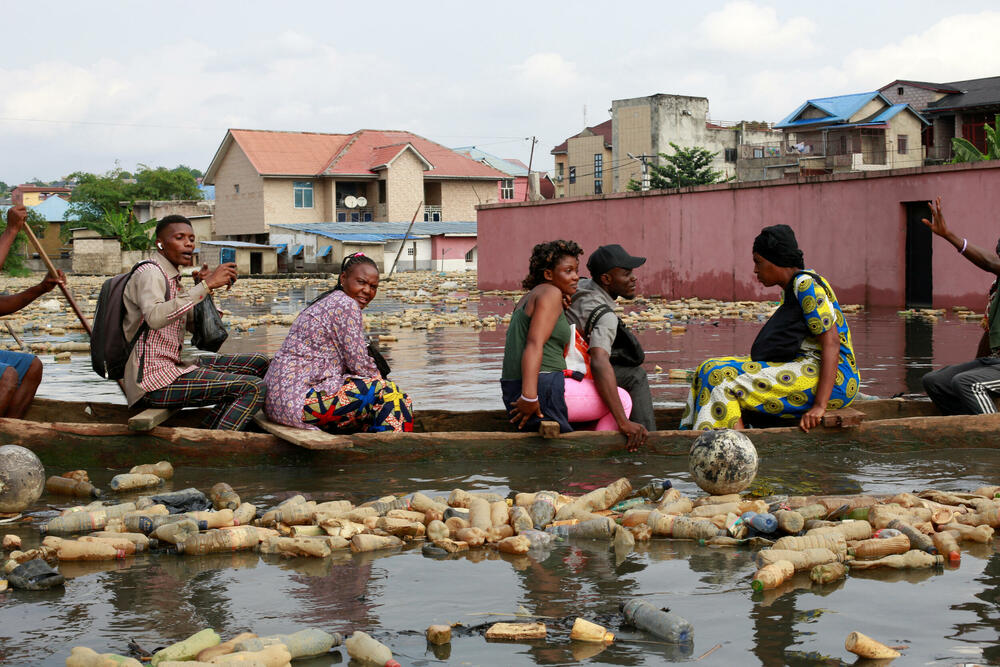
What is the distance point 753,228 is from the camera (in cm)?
2353

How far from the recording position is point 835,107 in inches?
2141

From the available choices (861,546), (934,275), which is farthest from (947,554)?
(934,275)

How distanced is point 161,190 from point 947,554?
3057 inches

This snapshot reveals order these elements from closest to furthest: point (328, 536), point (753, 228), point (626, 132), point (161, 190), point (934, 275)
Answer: point (328, 536) → point (934, 275) → point (753, 228) → point (626, 132) → point (161, 190)

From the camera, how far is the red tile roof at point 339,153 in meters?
59.3

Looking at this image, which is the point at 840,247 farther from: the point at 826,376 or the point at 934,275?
the point at 826,376

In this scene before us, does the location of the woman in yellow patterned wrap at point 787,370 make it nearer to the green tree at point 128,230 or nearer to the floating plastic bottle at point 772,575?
the floating plastic bottle at point 772,575

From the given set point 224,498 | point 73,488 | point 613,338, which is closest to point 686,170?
point 613,338

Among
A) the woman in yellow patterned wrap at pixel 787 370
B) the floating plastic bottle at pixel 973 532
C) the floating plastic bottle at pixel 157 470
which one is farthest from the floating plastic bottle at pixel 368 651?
the woman in yellow patterned wrap at pixel 787 370

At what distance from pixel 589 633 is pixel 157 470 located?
387cm

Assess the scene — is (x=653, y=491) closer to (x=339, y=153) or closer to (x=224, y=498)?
(x=224, y=498)

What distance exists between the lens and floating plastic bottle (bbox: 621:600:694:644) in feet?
12.0

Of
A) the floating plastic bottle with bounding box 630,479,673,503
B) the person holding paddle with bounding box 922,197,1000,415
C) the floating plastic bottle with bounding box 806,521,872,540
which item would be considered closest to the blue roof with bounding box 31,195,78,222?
the person holding paddle with bounding box 922,197,1000,415

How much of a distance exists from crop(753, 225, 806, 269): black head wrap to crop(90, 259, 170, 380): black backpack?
13.0 ft
